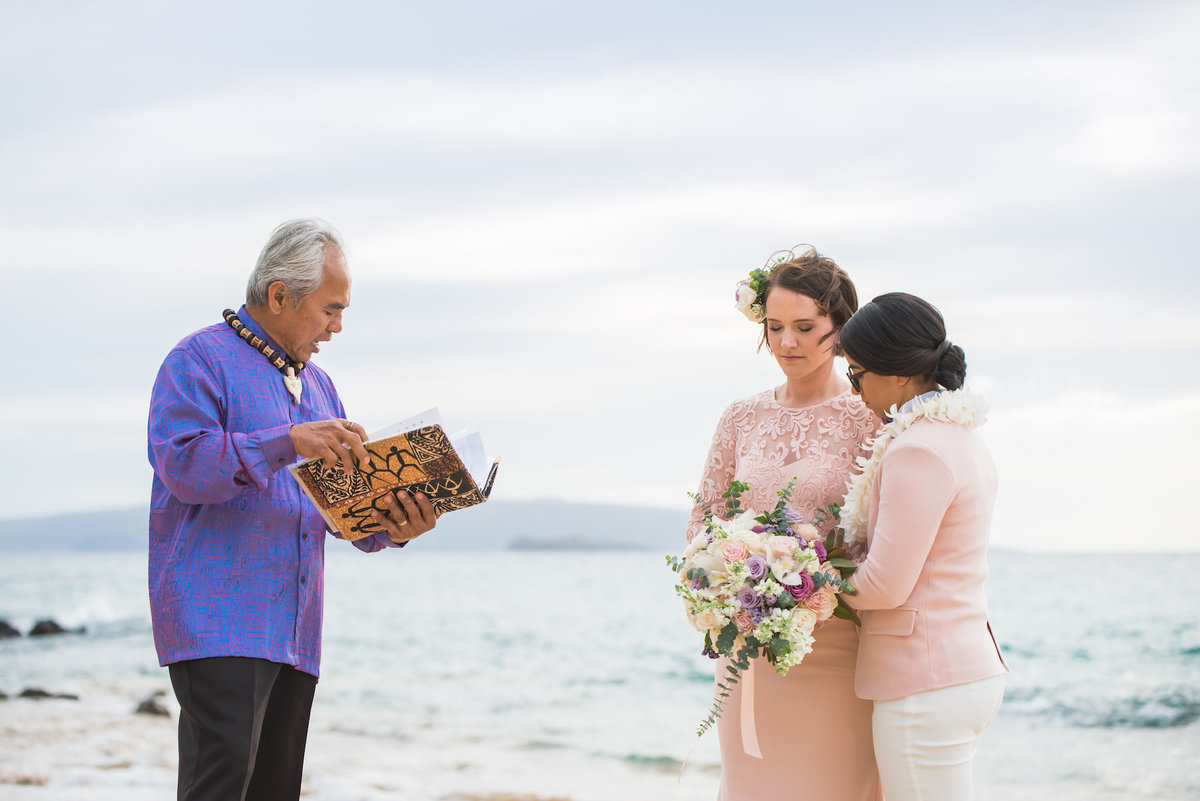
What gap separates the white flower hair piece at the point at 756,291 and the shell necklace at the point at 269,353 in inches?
57.0

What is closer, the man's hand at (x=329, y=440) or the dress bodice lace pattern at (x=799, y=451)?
the man's hand at (x=329, y=440)

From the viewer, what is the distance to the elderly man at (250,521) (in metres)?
2.66

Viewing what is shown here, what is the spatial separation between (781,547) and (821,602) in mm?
176

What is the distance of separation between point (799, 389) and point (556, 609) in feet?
71.4

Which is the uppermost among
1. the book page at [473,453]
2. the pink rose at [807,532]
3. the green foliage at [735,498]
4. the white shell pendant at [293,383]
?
Result: the white shell pendant at [293,383]

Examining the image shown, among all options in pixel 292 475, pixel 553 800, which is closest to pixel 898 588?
pixel 292 475

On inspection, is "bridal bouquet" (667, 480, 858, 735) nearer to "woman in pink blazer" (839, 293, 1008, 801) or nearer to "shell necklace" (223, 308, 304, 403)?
"woman in pink blazer" (839, 293, 1008, 801)

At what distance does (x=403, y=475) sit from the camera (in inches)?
112

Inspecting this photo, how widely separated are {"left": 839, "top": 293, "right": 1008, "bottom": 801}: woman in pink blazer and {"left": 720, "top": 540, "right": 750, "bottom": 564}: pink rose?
301 mm

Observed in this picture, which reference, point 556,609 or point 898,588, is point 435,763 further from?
point 556,609

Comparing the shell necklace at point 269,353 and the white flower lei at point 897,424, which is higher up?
the shell necklace at point 269,353

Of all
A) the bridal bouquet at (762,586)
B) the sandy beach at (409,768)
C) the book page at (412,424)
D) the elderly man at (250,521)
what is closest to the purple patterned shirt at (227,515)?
the elderly man at (250,521)

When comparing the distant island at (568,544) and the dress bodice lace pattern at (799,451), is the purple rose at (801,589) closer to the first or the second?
the dress bodice lace pattern at (799,451)

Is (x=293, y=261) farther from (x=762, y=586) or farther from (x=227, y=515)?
(x=762, y=586)
